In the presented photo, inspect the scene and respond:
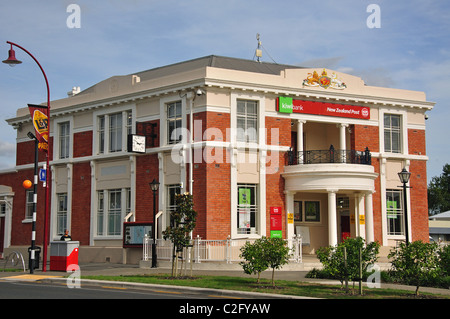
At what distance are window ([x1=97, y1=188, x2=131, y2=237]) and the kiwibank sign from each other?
9.27 meters

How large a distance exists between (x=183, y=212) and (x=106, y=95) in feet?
41.2

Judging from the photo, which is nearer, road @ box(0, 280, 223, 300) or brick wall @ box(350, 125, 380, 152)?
road @ box(0, 280, 223, 300)

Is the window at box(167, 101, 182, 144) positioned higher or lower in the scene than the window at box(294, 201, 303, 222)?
higher

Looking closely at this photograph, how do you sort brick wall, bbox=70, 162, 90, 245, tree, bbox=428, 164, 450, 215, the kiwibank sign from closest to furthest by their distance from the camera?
the kiwibank sign → brick wall, bbox=70, 162, 90, 245 → tree, bbox=428, 164, 450, 215

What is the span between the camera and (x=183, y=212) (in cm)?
2264

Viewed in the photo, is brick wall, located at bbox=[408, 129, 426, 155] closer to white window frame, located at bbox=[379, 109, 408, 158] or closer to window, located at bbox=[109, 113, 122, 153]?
white window frame, located at bbox=[379, 109, 408, 158]

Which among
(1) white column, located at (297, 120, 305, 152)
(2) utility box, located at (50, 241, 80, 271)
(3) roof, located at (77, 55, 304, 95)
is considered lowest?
(2) utility box, located at (50, 241, 80, 271)

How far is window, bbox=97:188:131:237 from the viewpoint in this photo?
104ft

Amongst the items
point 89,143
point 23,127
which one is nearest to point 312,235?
point 89,143

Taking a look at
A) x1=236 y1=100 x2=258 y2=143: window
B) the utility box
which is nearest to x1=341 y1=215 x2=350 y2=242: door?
x1=236 y1=100 x2=258 y2=143: window

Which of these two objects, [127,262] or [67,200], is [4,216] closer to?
[67,200]

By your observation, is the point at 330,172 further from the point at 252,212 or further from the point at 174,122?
the point at 174,122

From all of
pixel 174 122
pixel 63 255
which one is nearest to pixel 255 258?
pixel 63 255

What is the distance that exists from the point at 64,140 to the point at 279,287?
68.2 ft
